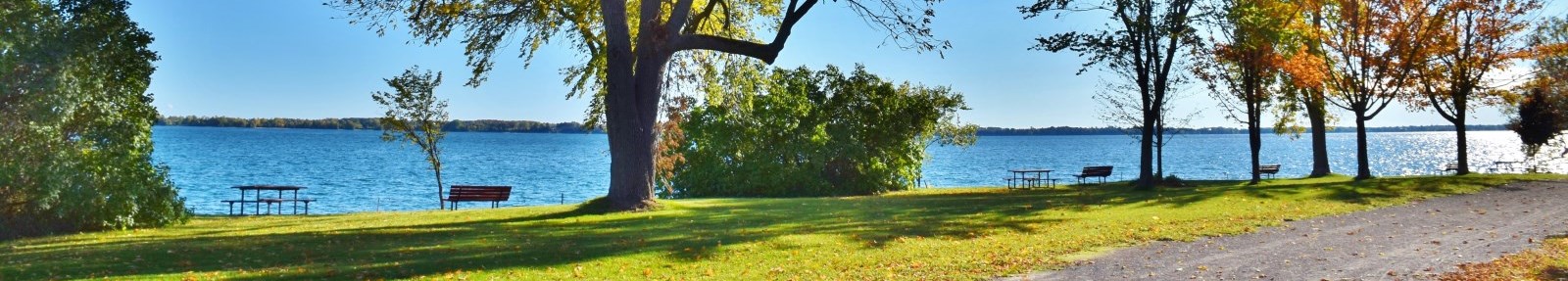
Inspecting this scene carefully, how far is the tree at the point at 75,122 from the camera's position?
55.6ft

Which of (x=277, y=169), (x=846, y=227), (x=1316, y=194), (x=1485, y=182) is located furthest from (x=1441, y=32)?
(x=277, y=169)

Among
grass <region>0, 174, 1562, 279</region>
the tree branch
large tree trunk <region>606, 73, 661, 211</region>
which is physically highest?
the tree branch

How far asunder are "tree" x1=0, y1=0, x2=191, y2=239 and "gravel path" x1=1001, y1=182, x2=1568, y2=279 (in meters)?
16.0

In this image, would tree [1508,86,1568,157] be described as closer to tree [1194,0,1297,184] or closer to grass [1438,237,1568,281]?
tree [1194,0,1297,184]

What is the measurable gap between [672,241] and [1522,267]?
11015 millimetres

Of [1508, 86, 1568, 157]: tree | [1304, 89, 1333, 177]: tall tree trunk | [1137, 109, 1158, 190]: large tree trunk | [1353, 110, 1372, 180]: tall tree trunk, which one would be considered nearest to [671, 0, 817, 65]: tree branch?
[1137, 109, 1158, 190]: large tree trunk

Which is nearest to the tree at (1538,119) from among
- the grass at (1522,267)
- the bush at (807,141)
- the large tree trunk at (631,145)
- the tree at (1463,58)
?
the tree at (1463,58)

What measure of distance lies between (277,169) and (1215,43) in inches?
2701

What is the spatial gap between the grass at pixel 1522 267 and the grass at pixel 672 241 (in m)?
4.02

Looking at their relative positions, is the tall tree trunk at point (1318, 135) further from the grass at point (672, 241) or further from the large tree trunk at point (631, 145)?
the large tree trunk at point (631, 145)

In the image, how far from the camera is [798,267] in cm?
1281

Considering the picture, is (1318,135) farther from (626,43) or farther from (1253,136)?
(626,43)

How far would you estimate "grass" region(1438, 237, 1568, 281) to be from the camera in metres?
11.3

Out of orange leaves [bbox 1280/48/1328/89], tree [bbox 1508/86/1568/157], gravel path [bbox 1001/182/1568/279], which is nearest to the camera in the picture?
gravel path [bbox 1001/182/1568/279]
